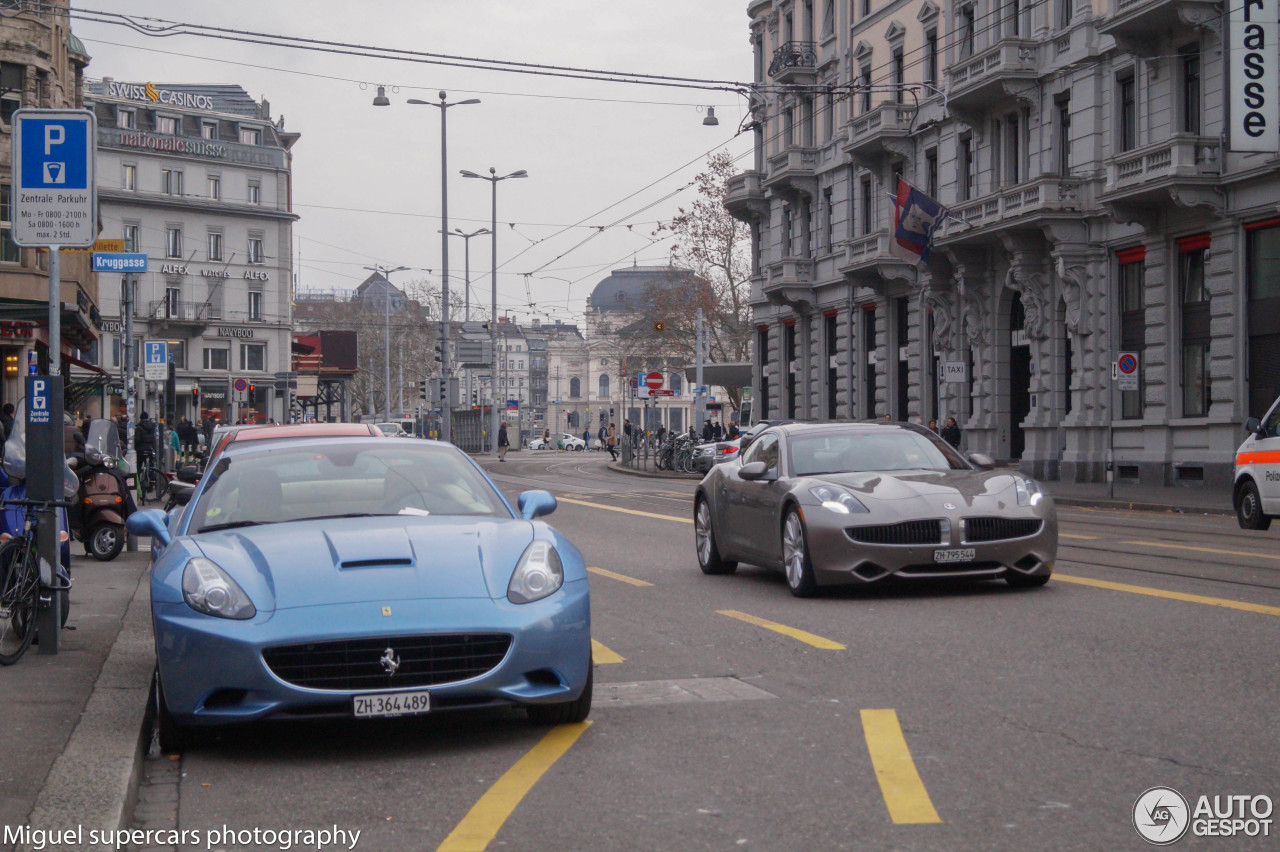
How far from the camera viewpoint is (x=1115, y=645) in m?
8.34

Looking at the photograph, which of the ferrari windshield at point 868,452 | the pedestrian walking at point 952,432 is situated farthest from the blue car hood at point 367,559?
the pedestrian walking at point 952,432

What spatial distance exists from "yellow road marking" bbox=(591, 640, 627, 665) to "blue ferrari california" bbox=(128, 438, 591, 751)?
1663 mm

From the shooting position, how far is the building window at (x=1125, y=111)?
33.8 metres

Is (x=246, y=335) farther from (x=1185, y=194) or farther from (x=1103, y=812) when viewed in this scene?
(x=1103, y=812)

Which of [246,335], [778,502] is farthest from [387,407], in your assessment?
[778,502]

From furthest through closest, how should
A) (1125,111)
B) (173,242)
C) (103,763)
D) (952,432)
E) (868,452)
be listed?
(173,242), (952,432), (1125,111), (868,452), (103,763)

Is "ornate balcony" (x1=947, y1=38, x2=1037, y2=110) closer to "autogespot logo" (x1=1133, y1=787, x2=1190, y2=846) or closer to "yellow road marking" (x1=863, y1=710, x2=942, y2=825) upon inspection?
"yellow road marking" (x1=863, y1=710, x2=942, y2=825)

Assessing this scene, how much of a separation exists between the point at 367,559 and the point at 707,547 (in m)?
7.52

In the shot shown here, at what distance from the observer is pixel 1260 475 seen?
19.0 meters

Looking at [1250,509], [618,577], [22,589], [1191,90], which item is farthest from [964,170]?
[22,589]

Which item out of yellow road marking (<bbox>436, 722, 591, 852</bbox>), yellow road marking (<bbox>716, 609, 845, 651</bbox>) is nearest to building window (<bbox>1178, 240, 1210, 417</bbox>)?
yellow road marking (<bbox>716, 609, 845, 651</bbox>)

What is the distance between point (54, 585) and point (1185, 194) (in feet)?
85.1

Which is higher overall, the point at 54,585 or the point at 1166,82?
the point at 1166,82

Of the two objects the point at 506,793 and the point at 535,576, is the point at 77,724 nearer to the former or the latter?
the point at 535,576
